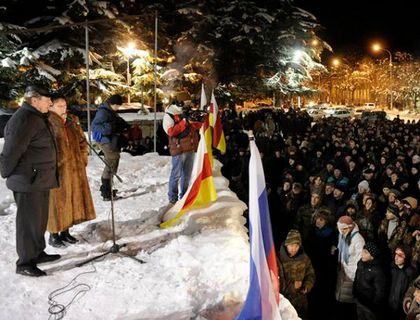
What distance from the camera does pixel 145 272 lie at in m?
4.28

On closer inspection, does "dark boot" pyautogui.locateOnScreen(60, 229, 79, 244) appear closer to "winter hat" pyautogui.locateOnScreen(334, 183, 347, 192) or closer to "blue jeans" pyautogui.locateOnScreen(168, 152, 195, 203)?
"blue jeans" pyautogui.locateOnScreen(168, 152, 195, 203)

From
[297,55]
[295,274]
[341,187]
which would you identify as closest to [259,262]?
[295,274]

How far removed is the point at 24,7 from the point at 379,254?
18.7 metres

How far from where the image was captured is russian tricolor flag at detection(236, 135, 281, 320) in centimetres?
331

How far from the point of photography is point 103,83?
18984mm

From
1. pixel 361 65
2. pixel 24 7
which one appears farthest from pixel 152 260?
pixel 361 65

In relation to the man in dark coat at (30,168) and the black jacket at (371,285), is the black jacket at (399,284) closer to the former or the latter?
the black jacket at (371,285)

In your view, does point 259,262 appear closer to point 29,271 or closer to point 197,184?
point 29,271

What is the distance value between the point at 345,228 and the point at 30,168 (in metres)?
3.74

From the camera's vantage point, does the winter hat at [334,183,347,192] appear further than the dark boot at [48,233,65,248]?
Yes

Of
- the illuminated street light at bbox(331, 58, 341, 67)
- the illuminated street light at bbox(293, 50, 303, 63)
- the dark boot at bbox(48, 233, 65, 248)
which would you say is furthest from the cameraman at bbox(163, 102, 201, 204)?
the illuminated street light at bbox(331, 58, 341, 67)

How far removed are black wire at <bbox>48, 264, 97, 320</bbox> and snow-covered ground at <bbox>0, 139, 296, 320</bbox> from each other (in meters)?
0.02

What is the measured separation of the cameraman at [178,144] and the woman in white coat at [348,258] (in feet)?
7.90

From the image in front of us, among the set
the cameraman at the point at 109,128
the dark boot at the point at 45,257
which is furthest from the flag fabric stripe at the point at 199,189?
the dark boot at the point at 45,257
